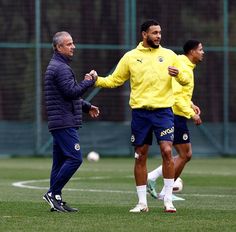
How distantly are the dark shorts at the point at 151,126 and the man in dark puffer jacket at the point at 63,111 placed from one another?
2.24ft

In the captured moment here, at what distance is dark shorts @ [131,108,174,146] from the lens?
12648 mm

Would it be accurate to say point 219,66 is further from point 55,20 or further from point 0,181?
point 0,181

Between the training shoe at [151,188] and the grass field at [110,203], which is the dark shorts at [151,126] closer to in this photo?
the grass field at [110,203]

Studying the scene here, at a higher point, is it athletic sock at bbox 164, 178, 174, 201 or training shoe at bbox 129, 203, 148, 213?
athletic sock at bbox 164, 178, 174, 201

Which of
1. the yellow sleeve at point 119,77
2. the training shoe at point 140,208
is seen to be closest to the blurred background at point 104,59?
the yellow sleeve at point 119,77

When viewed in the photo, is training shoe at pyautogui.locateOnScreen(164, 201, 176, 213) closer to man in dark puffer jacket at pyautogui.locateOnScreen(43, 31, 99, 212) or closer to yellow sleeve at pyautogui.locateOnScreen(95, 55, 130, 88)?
man in dark puffer jacket at pyautogui.locateOnScreen(43, 31, 99, 212)

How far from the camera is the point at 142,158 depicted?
41.6 ft

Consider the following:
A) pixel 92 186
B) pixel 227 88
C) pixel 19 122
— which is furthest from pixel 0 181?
pixel 227 88

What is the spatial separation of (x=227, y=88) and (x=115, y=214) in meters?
17.9

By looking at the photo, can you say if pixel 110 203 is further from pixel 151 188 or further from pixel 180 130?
pixel 180 130

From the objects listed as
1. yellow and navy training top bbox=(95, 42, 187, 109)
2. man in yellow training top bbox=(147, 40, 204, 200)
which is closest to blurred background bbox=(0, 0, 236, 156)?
man in yellow training top bbox=(147, 40, 204, 200)

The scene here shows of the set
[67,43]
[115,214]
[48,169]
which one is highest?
[67,43]

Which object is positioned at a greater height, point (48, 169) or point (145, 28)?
point (145, 28)

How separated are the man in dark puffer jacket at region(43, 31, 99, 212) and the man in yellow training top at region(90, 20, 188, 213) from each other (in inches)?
14.5
